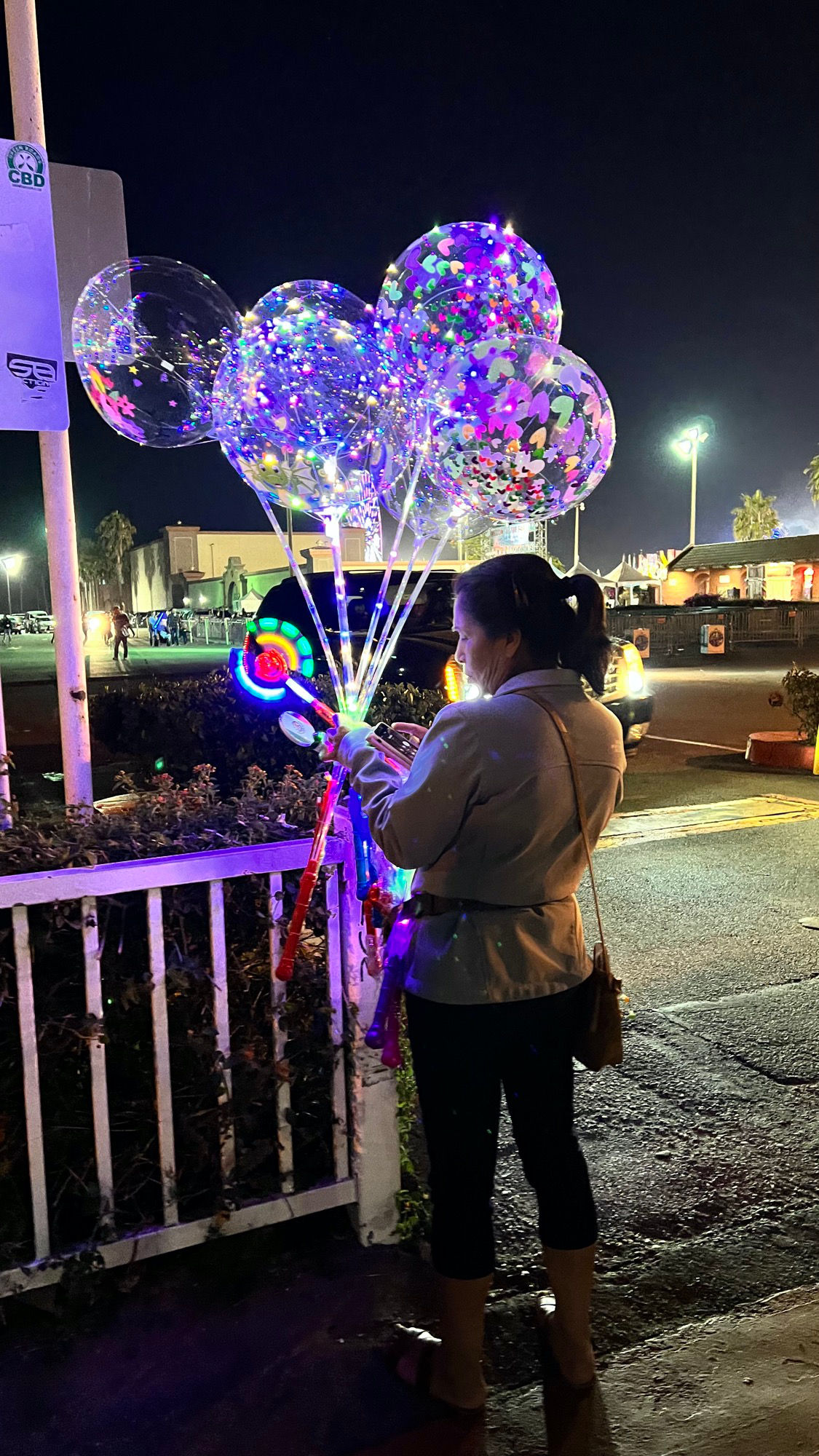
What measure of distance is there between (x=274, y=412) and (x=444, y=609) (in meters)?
4.59

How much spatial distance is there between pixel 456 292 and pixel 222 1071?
2.78 metres

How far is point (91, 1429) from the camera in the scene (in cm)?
207

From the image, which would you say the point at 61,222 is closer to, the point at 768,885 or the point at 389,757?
the point at 389,757

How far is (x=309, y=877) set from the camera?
238cm

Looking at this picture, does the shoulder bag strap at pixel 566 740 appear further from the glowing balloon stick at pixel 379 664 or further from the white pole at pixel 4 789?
the white pole at pixel 4 789

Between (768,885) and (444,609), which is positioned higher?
(444,609)

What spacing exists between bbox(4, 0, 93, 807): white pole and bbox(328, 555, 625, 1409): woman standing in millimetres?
1459

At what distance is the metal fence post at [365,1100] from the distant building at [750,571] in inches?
1936

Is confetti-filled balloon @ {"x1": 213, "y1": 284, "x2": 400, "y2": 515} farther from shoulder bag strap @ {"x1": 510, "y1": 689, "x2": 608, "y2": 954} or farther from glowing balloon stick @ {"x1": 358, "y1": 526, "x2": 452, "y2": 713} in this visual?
shoulder bag strap @ {"x1": 510, "y1": 689, "x2": 608, "y2": 954}

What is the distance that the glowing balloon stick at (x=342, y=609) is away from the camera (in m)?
2.63

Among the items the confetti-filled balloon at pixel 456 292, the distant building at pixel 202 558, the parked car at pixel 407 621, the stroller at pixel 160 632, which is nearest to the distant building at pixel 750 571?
the stroller at pixel 160 632

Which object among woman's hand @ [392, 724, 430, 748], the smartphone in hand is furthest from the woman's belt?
woman's hand @ [392, 724, 430, 748]

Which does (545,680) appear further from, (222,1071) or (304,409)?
(304,409)

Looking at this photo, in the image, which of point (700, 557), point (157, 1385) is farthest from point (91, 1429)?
point (700, 557)
